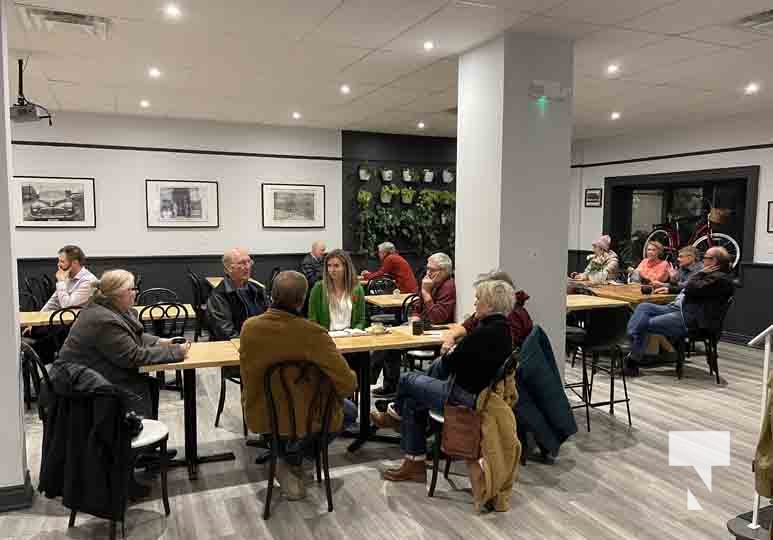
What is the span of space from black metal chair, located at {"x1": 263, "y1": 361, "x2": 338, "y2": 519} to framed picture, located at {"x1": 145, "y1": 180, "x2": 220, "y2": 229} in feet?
19.3

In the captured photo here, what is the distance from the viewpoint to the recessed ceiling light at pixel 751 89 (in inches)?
237

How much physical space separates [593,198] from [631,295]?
13.1 ft

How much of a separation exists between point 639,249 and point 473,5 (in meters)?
6.81

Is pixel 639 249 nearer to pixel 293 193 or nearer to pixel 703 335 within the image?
pixel 703 335

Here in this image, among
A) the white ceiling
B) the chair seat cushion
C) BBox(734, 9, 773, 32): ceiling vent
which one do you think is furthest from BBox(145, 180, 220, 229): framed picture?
BBox(734, 9, 773, 32): ceiling vent

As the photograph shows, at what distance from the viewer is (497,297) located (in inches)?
Result: 125

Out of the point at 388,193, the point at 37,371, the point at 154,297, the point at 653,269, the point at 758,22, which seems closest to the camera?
the point at 37,371

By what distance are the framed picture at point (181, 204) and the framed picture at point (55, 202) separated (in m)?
0.74

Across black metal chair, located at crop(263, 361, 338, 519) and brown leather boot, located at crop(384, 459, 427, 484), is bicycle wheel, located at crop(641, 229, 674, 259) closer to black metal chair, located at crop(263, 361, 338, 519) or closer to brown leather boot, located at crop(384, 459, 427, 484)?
brown leather boot, located at crop(384, 459, 427, 484)

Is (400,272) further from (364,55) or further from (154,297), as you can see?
(154,297)

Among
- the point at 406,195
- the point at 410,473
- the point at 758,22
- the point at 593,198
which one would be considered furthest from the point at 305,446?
the point at 593,198

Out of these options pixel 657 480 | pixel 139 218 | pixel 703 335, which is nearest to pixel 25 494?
pixel 657 480

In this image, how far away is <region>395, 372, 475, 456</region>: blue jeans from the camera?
3.32 m

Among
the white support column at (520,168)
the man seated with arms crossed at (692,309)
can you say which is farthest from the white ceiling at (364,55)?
the man seated with arms crossed at (692,309)
